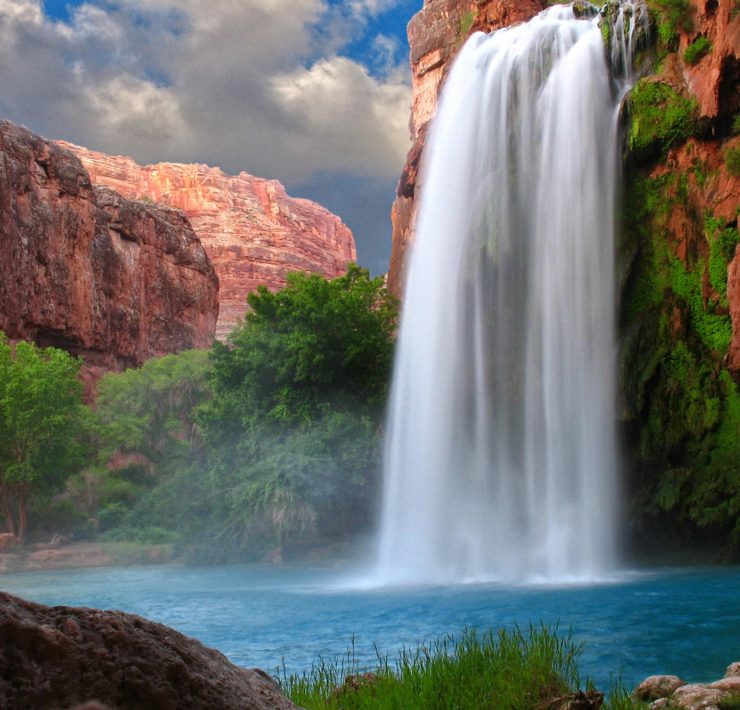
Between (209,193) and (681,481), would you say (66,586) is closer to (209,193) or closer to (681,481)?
(681,481)

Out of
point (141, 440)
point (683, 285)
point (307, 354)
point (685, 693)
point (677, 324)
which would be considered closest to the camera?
point (685, 693)

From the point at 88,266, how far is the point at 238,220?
Result: 77.3 m

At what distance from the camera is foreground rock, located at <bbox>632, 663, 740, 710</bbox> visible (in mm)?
5320

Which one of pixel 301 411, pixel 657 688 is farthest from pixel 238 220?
pixel 657 688

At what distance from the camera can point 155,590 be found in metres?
18.1

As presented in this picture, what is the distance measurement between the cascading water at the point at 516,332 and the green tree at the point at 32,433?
15203 mm

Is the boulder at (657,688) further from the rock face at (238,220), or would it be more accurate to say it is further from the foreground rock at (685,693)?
the rock face at (238,220)

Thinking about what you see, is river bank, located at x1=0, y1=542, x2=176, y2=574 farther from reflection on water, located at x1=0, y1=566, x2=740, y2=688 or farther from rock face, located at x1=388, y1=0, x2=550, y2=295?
rock face, located at x1=388, y1=0, x2=550, y2=295

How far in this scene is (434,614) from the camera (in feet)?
39.5

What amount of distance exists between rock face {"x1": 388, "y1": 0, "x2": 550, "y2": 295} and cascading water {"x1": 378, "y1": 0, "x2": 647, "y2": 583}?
6376 millimetres

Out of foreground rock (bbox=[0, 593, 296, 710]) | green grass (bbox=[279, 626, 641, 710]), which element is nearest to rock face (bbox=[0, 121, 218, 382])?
green grass (bbox=[279, 626, 641, 710])

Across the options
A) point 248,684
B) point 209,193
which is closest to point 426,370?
point 248,684

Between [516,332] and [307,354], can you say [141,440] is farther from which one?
[516,332]

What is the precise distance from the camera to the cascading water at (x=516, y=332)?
20125 mm
